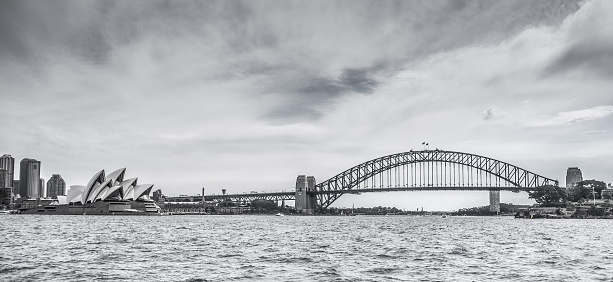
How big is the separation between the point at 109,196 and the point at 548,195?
129705 millimetres

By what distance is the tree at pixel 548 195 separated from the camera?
17438 centimetres

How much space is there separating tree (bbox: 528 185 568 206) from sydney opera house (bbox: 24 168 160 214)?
120033 millimetres

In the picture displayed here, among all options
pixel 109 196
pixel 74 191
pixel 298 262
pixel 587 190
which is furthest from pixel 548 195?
pixel 298 262

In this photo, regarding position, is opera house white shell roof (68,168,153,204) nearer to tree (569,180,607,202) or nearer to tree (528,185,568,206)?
tree (528,185,568,206)

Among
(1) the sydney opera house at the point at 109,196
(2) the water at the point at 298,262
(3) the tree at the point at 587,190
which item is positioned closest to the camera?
(2) the water at the point at 298,262

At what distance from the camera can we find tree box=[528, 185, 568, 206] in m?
174

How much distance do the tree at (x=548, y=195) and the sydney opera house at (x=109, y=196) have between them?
120033 millimetres


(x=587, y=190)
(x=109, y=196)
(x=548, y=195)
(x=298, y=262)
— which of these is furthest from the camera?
(x=587, y=190)

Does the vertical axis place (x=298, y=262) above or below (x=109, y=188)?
below

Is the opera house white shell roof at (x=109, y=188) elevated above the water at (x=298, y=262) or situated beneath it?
elevated above

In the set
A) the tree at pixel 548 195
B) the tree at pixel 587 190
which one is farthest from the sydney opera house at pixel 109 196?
the tree at pixel 587 190

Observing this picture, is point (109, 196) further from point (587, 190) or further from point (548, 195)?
point (587, 190)

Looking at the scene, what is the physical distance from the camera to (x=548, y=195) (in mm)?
177375

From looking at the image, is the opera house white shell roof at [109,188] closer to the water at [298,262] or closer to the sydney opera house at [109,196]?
the sydney opera house at [109,196]
